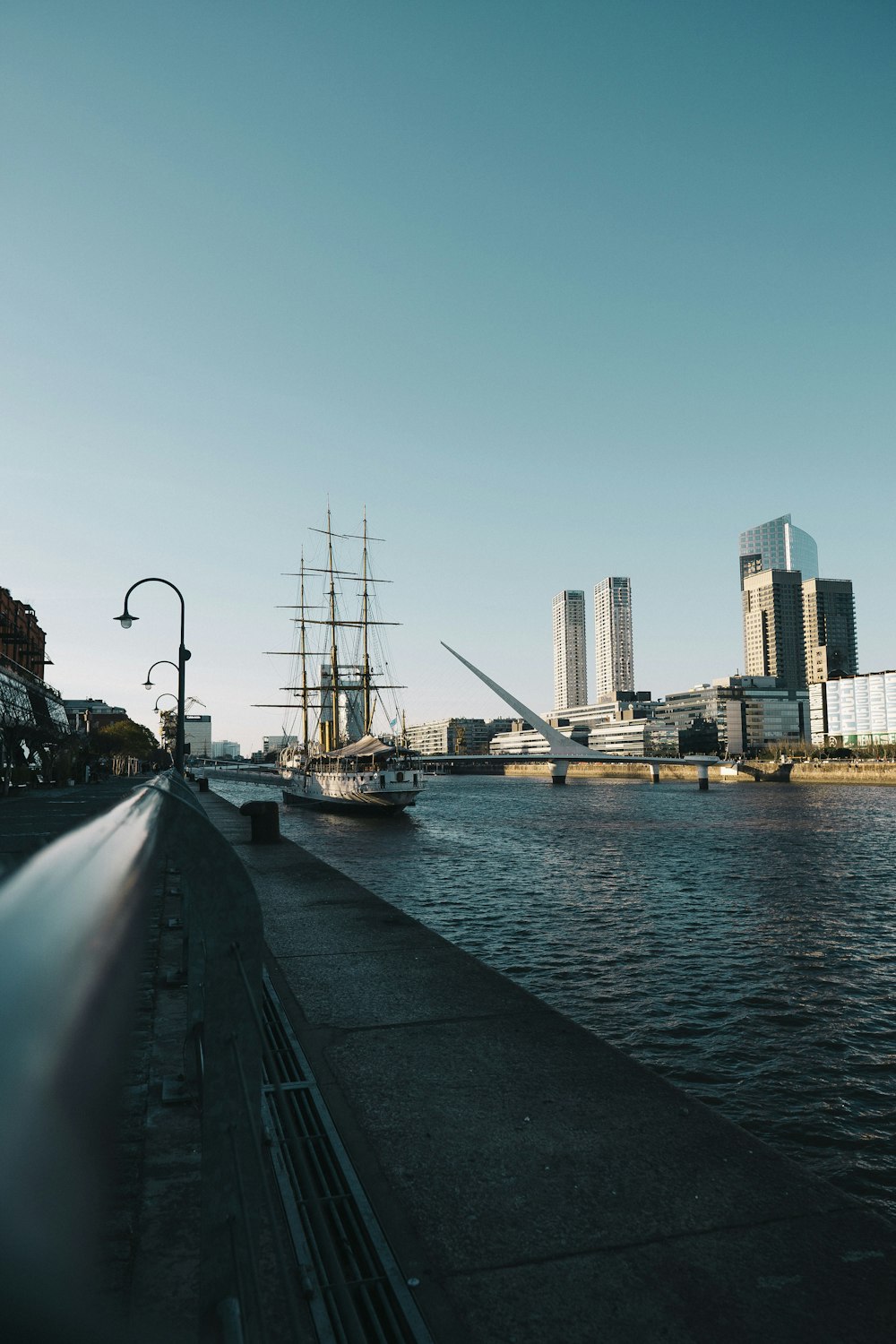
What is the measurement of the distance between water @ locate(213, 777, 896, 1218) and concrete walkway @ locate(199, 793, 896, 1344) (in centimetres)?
372

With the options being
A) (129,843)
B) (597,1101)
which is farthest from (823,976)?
(129,843)

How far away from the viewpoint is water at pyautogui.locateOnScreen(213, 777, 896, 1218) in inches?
404

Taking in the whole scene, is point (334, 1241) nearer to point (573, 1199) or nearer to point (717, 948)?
point (573, 1199)

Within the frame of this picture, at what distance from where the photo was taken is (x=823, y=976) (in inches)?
638

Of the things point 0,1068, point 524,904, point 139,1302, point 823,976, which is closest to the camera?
point 0,1068

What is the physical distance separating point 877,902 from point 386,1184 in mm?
24943

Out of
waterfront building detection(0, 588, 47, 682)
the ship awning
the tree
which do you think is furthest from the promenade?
the tree

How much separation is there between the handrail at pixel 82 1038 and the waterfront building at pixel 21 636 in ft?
252

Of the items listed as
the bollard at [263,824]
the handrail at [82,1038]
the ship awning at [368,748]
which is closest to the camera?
the handrail at [82,1038]

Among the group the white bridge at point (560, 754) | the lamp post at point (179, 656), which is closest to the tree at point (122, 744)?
the white bridge at point (560, 754)

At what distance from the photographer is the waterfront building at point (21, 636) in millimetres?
81812

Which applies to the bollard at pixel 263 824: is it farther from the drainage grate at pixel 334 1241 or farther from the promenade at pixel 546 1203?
the drainage grate at pixel 334 1241

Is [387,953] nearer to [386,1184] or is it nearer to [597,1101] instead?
[597,1101]

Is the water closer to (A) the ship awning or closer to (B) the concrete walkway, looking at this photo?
(B) the concrete walkway
